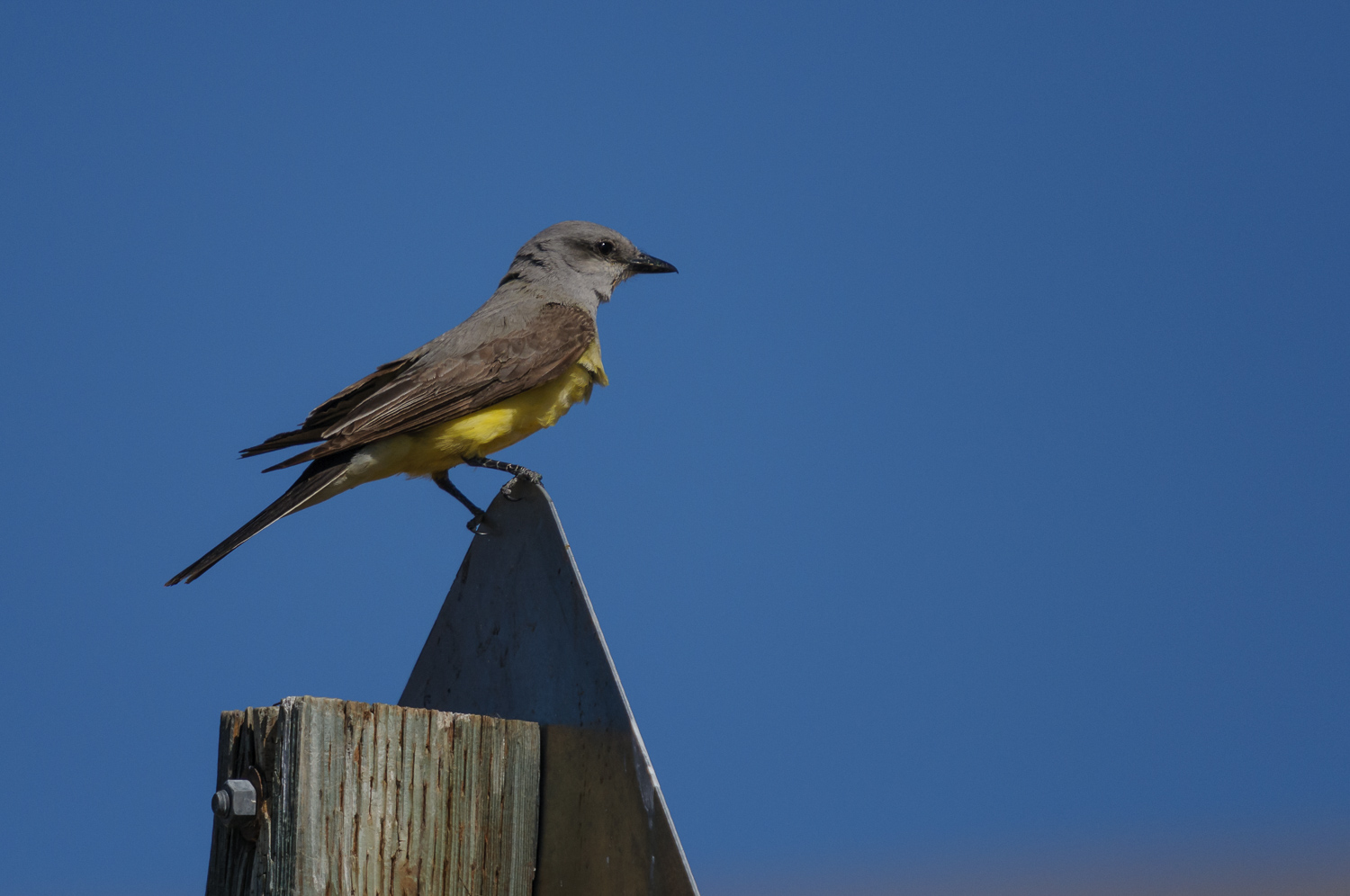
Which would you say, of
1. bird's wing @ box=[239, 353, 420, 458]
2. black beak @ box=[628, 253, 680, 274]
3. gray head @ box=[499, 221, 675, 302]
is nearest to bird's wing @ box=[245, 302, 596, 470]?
bird's wing @ box=[239, 353, 420, 458]

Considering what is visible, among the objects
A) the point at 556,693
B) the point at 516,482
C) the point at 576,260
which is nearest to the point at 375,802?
the point at 556,693

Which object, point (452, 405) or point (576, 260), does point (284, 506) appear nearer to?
point (452, 405)

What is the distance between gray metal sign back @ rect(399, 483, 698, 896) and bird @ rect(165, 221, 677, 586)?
1.16 metres

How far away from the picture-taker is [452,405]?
5613 millimetres

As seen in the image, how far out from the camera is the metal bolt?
3.08 meters

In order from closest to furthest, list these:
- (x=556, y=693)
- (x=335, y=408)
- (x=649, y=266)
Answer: (x=556, y=693), (x=335, y=408), (x=649, y=266)

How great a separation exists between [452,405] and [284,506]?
3.09 ft

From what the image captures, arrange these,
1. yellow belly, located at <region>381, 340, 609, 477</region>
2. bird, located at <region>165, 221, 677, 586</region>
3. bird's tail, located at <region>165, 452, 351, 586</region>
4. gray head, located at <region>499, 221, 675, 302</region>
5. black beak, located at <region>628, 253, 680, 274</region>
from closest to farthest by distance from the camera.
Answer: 1. bird's tail, located at <region>165, 452, 351, 586</region>
2. bird, located at <region>165, 221, 677, 586</region>
3. yellow belly, located at <region>381, 340, 609, 477</region>
4. gray head, located at <region>499, 221, 675, 302</region>
5. black beak, located at <region>628, 253, 680, 274</region>

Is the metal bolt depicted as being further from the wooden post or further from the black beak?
the black beak

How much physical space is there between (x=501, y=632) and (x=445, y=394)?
218cm

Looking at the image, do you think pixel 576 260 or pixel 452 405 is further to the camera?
pixel 576 260

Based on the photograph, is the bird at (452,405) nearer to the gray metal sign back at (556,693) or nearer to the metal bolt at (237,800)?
the gray metal sign back at (556,693)

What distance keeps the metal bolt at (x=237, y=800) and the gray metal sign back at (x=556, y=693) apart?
80cm

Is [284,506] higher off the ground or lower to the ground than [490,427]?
lower
